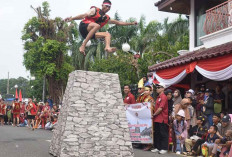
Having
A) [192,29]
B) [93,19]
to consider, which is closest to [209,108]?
[93,19]

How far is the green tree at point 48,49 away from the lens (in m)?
33.3

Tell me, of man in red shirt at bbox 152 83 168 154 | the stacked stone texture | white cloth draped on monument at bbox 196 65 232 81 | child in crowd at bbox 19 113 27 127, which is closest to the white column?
white cloth draped on monument at bbox 196 65 232 81

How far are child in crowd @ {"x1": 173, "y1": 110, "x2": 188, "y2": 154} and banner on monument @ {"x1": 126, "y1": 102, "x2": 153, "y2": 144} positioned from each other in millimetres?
834

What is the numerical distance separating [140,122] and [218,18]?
18.9 feet

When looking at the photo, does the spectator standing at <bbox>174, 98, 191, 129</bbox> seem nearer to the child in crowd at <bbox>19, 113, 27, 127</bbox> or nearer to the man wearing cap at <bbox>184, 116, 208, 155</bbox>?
the man wearing cap at <bbox>184, 116, 208, 155</bbox>

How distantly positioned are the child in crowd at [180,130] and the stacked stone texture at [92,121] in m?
1.96

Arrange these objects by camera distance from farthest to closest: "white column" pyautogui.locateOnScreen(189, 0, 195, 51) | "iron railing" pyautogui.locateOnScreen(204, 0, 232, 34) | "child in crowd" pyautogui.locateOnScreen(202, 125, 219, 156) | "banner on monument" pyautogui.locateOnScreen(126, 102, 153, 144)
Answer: "white column" pyautogui.locateOnScreen(189, 0, 195, 51), "iron railing" pyautogui.locateOnScreen(204, 0, 232, 34), "banner on monument" pyautogui.locateOnScreen(126, 102, 153, 144), "child in crowd" pyautogui.locateOnScreen(202, 125, 219, 156)

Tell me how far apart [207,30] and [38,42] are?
2103cm

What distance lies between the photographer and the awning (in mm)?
11664

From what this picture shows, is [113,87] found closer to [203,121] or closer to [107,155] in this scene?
[107,155]

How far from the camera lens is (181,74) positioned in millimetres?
14000

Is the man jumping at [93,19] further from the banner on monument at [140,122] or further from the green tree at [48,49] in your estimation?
the green tree at [48,49]

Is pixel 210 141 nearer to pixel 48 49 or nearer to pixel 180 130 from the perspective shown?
pixel 180 130

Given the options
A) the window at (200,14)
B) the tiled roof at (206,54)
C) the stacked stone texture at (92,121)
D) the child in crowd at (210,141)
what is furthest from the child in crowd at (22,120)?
the child in crowd at (210,141)
